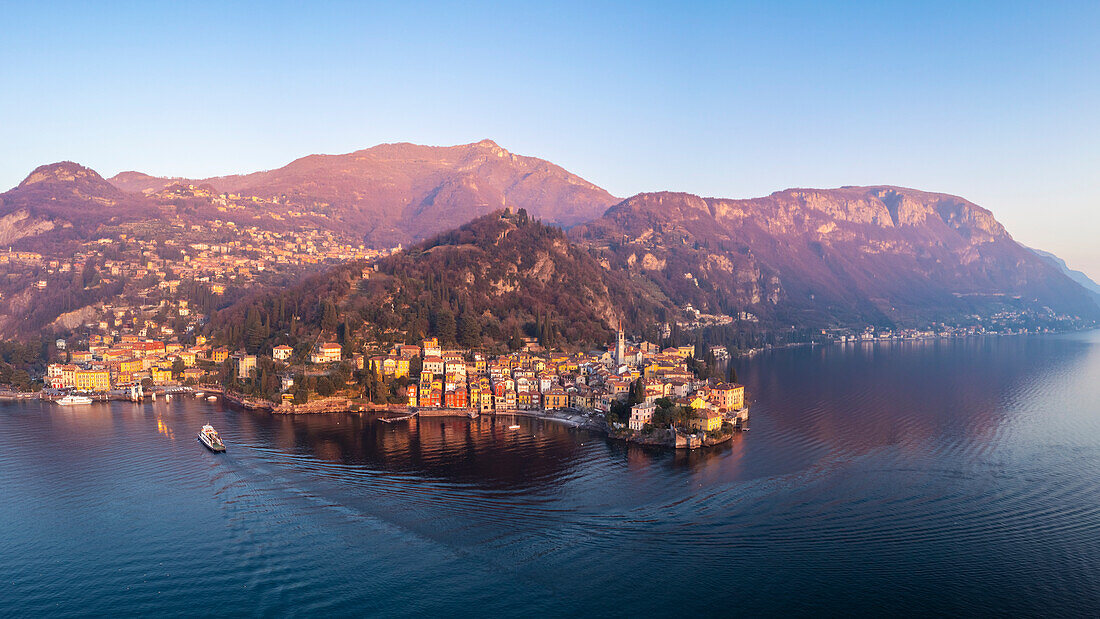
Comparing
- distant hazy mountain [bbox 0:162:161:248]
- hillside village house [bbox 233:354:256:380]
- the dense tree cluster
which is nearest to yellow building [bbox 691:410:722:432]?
the dense tree cluster

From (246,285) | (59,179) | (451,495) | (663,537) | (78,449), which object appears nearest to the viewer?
(663,537)

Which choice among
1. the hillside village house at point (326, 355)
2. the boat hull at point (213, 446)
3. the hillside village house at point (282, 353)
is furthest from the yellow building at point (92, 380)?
the boat hull at point (213, 446)

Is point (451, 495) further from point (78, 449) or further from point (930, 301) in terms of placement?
point (930, 301)

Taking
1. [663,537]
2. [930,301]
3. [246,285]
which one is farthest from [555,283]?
[930,301]

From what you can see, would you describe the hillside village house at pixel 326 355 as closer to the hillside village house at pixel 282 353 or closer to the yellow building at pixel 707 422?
the hillside village house at pixel 282 353

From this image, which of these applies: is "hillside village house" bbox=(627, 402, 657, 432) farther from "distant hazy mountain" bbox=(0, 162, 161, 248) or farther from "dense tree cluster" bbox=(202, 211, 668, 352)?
"distant hazy mountain" bbox=(0, 162, 161, 248)

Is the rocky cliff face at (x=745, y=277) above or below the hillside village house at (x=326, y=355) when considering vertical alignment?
above
